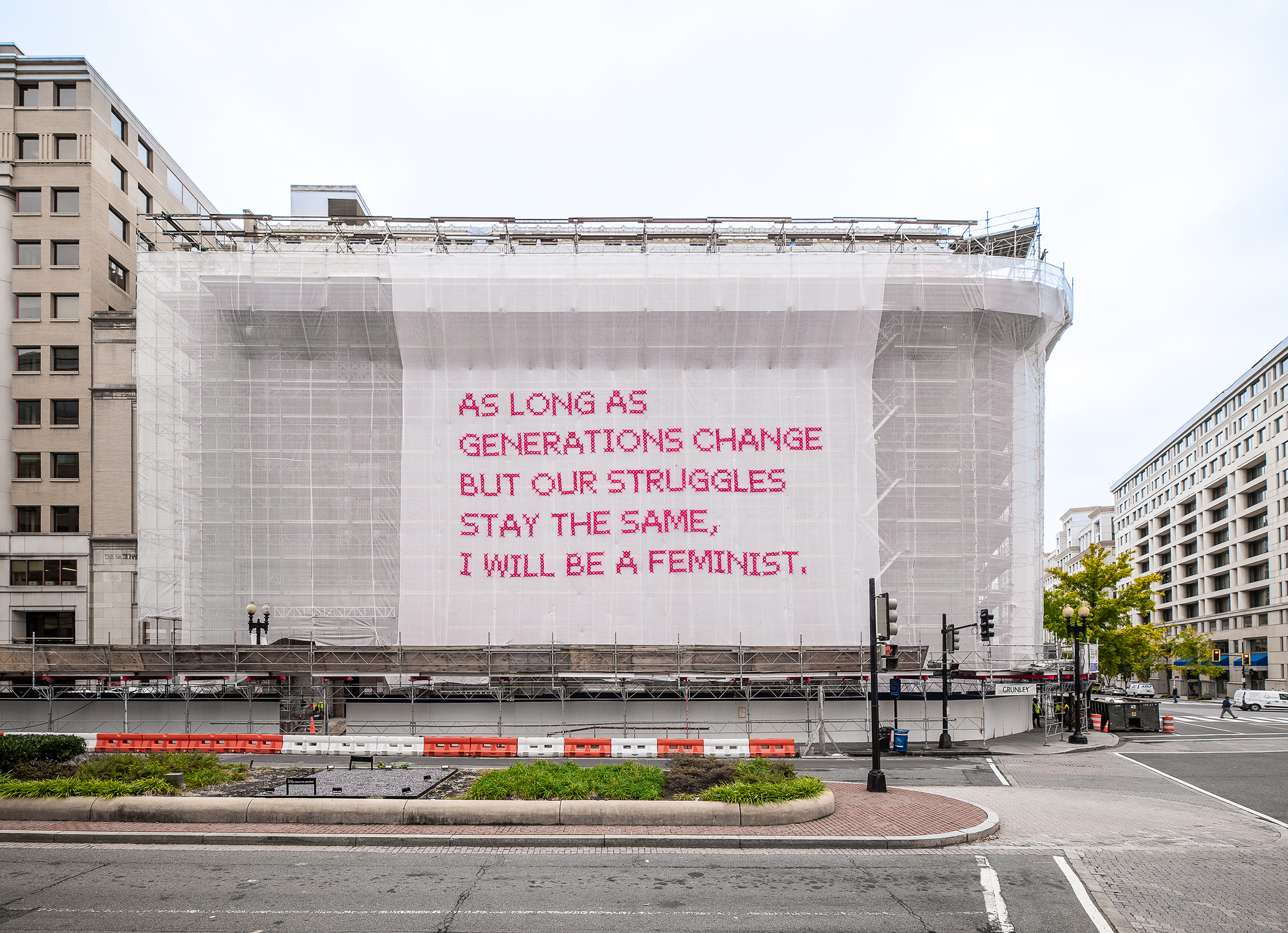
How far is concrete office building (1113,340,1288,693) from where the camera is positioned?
7719cm

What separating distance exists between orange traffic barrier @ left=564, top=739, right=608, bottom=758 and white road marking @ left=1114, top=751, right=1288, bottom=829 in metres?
15.2

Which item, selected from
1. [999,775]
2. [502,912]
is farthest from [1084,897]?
[999,775]

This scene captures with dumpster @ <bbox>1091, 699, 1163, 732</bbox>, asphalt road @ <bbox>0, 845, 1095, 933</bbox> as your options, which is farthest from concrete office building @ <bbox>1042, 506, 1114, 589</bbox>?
asphalt road @ <bbox>0, 845, 1095, 933</bbox>

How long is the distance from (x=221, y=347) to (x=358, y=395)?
5.74 m

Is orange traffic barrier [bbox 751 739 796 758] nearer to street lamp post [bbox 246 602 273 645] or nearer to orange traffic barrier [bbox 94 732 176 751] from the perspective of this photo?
street lamp post [bbox 246 602 273 645]

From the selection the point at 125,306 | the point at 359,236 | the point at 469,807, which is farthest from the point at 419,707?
the point at 125,306

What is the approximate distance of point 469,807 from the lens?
603 inches

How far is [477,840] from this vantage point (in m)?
14.5

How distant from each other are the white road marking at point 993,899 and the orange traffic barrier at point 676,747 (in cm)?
1280

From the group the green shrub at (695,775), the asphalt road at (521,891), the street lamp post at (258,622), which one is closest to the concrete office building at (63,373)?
the street lamp post at (258,622)

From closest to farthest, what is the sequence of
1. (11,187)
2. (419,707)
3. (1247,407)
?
(419,707) → (11,187) → (1247,407)

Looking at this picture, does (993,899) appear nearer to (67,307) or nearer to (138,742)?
(138,742)

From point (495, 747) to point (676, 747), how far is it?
538cm

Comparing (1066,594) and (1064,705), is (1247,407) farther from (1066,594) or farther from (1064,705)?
(1064,705)
